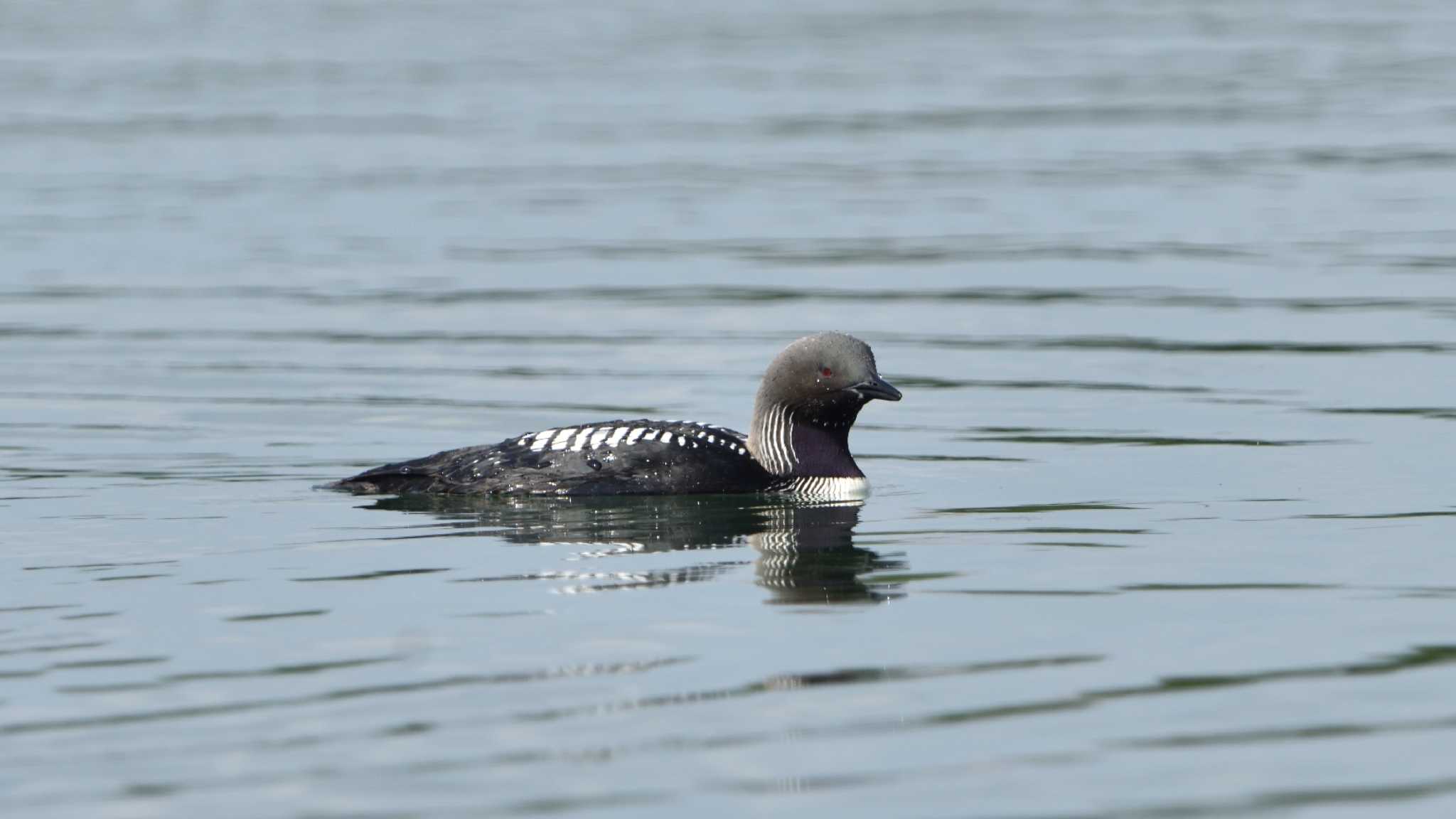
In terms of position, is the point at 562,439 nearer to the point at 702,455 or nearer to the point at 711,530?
the point at 702,455

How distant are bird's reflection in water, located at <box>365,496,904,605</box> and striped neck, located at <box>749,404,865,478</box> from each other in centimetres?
19

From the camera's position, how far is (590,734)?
6.47m

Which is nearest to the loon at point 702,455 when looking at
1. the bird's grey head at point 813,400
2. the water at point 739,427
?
the bird's grey head at point 813,400

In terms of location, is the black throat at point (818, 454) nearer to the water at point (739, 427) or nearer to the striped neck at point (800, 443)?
the striped neck at point (800, 443)

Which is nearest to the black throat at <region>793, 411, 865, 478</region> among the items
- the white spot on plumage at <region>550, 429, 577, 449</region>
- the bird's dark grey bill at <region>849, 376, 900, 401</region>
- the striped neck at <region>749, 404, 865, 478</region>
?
the striped neck at <region>749, 404, 865, 478</region>

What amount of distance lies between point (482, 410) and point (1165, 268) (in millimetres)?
6689

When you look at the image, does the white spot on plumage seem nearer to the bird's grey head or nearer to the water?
the water

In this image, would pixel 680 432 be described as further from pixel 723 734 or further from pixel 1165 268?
pixel 1165 268

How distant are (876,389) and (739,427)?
2513 mm

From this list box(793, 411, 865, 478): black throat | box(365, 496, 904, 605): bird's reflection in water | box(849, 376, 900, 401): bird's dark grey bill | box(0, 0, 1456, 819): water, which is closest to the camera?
box(0, 0, 1456, 819): water

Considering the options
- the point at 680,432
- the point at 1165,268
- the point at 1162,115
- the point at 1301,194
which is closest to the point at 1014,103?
the point at 1162,115

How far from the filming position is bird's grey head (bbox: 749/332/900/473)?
35.1ft

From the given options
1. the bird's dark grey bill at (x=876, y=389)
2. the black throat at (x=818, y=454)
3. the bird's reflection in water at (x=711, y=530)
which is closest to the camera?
the bird's reflection in water at (x=711, y=530)

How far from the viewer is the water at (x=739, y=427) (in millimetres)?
6371
